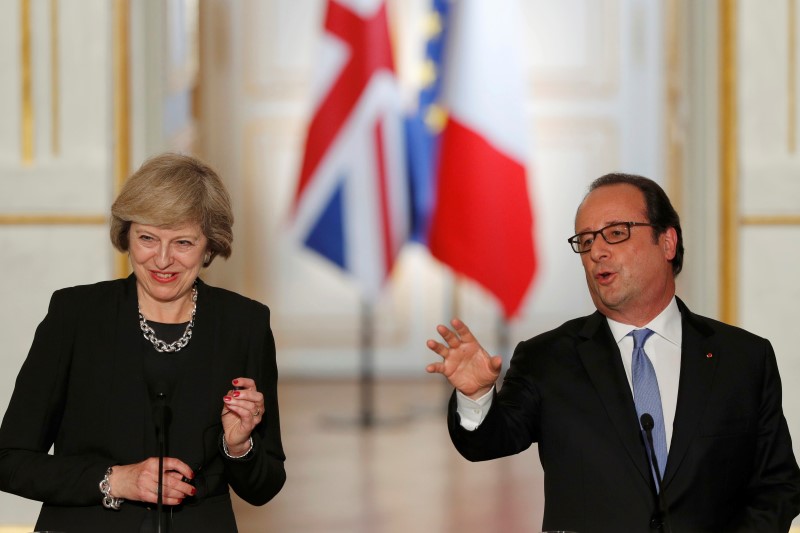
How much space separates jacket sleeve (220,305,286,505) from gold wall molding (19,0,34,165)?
1.78 metres

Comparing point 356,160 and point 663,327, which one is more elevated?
point 356,160

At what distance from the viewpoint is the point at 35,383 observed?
7.55 ft

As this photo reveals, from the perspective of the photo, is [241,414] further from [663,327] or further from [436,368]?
[663,327]

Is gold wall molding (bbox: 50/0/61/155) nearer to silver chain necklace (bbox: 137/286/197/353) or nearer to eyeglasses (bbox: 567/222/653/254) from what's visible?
silver chain necklace (bbox: 137/286/197/353)

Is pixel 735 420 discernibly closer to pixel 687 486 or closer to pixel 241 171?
pixel 687 486

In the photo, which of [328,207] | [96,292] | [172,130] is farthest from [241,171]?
[96,292]

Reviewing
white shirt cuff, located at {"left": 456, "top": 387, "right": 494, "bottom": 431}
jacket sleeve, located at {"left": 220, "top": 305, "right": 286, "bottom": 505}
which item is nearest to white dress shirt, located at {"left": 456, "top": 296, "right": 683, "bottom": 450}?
white shirt cuff, located at {"left": 456, "top": 387, "right": 494, "bottom": 431}

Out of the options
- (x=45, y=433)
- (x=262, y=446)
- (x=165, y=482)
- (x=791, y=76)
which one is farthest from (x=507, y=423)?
(x=791, y=76)

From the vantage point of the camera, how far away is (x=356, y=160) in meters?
7.09

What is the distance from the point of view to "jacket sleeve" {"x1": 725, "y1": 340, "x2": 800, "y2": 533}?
92.0 inches

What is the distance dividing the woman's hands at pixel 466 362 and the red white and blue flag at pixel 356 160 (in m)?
4.80

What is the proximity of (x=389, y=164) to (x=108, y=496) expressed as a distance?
4.98 m

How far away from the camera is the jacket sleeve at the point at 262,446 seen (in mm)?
2291

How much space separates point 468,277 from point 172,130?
214cm
